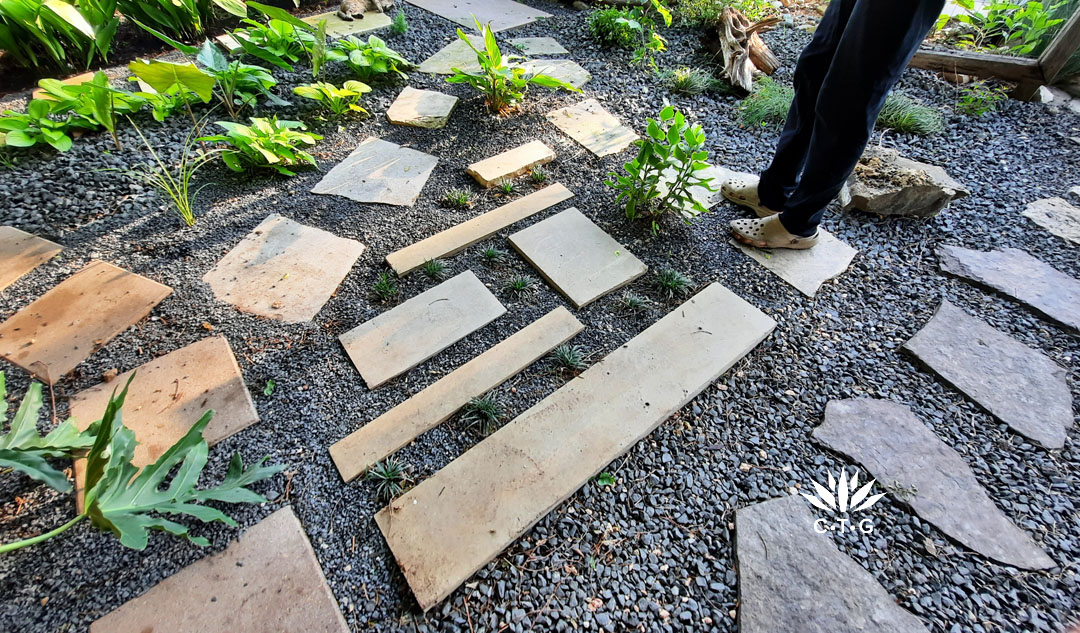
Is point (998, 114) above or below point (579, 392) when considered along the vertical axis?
above

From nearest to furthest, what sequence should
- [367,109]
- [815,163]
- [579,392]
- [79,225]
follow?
[579,392] < [815,163] < [79,225] < [367,109]

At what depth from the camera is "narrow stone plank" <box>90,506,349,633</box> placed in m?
0.94

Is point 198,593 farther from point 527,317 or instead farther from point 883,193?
point 883,193

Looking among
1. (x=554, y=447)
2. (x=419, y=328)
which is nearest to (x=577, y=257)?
(x=419, y=328)

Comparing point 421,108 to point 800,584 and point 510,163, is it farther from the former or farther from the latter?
point 800,584

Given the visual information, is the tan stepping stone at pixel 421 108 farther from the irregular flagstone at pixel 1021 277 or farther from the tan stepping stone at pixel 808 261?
the irregular flagstone at pixel 1021 277

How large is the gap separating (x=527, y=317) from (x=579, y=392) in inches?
13.6

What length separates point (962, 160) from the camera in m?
2.40

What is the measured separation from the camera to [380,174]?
2.05 metres

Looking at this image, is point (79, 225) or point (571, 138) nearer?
point (79, 225)

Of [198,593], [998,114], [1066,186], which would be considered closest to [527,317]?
[198,593]

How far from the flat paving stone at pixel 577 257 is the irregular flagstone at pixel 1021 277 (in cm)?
132

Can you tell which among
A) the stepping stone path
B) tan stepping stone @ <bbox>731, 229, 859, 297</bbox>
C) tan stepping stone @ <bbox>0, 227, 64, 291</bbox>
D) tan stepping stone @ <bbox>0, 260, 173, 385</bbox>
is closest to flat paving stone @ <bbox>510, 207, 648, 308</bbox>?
tan stepping stone @ <bbox>731, 229, 859, 297</bbox>

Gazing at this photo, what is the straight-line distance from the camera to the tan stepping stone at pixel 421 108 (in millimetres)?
2332
